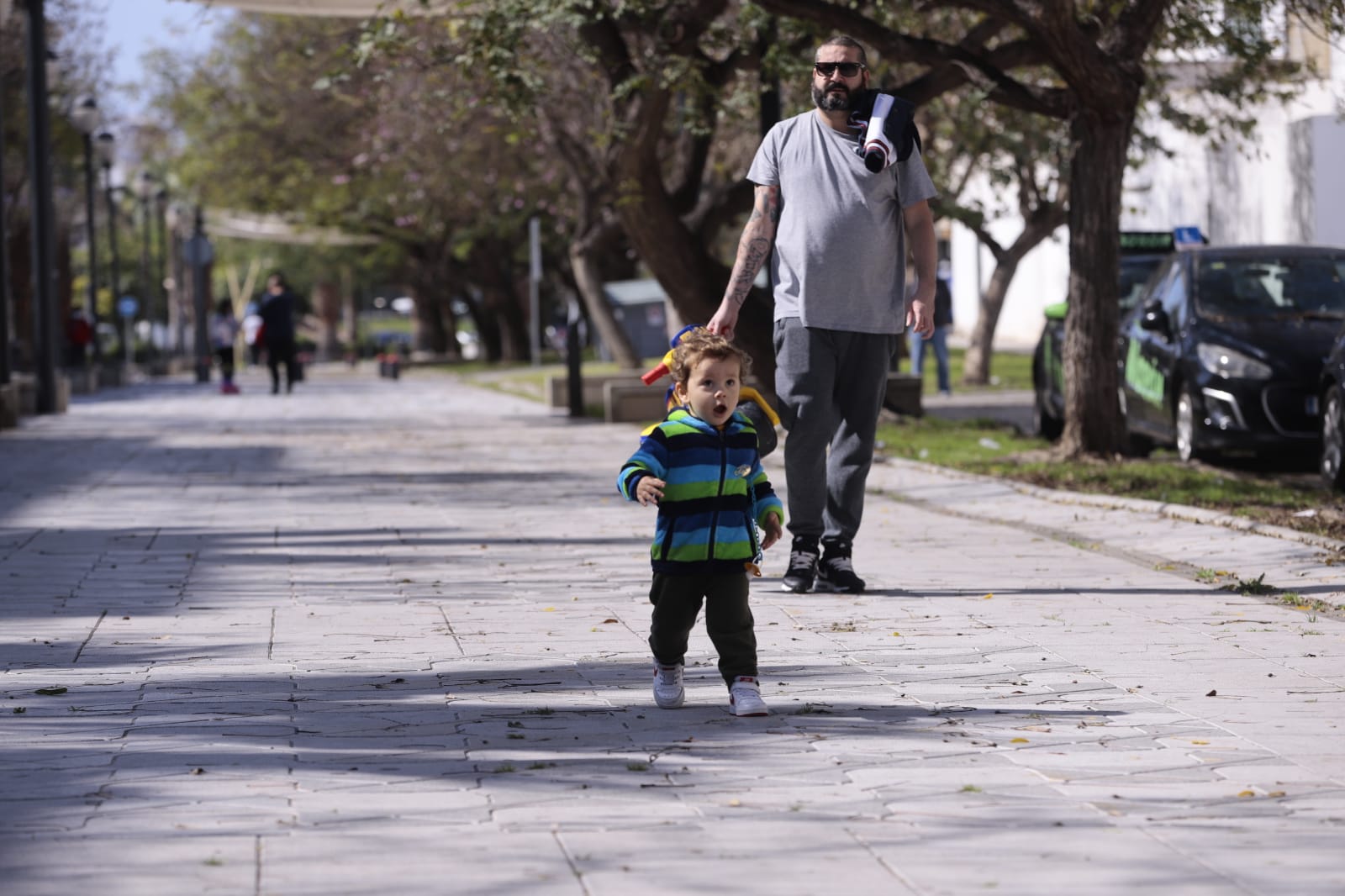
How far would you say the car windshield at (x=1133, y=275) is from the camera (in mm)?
17094

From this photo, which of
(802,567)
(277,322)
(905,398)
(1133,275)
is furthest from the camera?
(277,322)

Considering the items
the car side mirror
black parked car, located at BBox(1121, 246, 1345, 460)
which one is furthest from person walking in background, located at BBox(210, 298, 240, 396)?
the car side mirror

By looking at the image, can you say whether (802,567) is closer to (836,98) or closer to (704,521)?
(836,98)

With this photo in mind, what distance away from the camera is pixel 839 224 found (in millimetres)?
8031

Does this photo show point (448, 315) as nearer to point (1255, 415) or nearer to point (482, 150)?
point (482, 150)

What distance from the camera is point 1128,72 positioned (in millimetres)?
13883

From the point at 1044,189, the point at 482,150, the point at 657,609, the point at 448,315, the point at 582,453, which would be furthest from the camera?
the point at 448,315

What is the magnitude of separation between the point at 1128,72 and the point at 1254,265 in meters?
1.93

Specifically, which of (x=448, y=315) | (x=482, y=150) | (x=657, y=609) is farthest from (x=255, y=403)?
(x=448, y=315)

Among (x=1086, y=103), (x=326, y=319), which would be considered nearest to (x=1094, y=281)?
(x=1086, y=103)

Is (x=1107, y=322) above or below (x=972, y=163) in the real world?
below

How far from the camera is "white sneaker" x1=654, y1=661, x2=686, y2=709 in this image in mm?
5738

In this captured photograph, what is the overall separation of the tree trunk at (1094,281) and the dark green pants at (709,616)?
8.79 meters

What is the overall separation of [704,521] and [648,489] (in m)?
0.25
